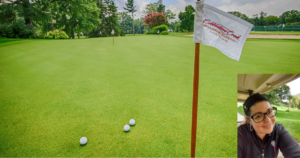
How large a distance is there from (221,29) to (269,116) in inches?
28.1

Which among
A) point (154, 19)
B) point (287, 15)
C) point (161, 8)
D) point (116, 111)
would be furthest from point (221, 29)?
point (161, 8)

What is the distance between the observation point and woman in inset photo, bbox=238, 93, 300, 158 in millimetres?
1011

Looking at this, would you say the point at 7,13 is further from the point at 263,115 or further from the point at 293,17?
the point at 293,17

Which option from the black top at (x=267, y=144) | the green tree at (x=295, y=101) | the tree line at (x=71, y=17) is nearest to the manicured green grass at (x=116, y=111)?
the black top at (x=267, y=144)

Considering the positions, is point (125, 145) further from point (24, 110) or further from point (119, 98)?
point (24, 110)

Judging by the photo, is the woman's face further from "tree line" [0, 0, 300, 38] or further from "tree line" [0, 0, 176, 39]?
"tree line" [0, 0, 176, 39]

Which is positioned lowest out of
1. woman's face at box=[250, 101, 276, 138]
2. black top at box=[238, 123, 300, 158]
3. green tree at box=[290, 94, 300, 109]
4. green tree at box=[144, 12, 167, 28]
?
black top at box=[238, 123, 300, 158]

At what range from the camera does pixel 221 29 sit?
128 cm

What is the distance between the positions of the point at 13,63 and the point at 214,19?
8.10m

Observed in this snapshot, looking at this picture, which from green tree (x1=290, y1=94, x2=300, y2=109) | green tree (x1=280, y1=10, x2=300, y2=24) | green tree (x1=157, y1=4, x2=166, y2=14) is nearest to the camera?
green tree (x1=290, y1=94, x2=300, y2=109)

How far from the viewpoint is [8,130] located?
2.53 meters

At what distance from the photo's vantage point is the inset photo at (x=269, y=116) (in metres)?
0.99

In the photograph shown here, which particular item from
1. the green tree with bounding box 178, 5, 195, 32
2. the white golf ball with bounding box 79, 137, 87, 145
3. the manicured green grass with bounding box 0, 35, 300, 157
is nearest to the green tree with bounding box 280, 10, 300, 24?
the green tree with bounding box 178, 5, 195, 32

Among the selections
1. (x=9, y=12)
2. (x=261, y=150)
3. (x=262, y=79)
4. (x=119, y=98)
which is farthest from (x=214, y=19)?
(x=9, y=12)
